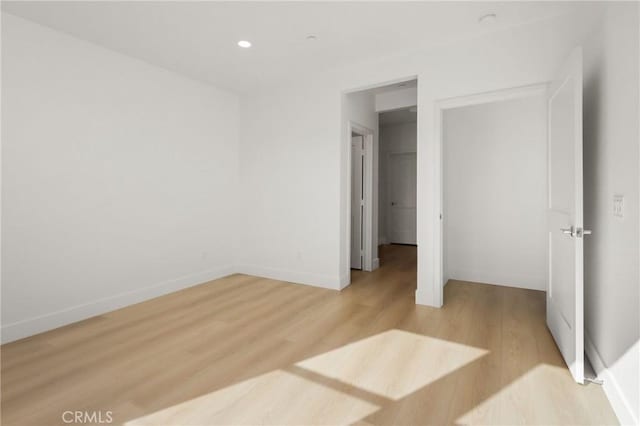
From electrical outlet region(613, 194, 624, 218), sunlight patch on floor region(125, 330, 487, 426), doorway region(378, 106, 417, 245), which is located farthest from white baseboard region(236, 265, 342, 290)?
doorway region(378, 106, 417, 245)

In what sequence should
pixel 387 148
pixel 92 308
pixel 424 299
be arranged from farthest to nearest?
pixel 387 148 → pixel 424 299 → pixel 92 308

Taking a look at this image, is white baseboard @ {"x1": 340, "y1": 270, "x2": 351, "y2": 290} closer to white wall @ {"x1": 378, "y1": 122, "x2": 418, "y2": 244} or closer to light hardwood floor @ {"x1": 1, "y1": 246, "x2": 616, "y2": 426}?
light hardwood floor @ {"x1": 1, "y1": 246, "x2": 616, "y2": 426}

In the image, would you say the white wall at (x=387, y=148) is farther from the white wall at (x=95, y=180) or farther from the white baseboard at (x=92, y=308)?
the white baseboard at (x=92, y=308)

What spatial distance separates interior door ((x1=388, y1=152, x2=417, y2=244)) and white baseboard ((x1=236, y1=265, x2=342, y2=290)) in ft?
12.6

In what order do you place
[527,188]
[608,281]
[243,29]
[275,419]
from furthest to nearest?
1. [527,188]
2. [243,29]
3. [608,281]
4. [275,419]

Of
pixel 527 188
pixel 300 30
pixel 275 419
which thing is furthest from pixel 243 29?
pixel 527 188

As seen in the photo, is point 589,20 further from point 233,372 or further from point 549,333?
point 233,372

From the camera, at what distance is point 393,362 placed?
2.20 metres

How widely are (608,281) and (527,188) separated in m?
2.41

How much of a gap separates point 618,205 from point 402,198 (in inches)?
234

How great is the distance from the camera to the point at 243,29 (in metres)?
2.97

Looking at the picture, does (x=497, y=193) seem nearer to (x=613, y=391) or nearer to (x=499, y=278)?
(x=499, y=278)

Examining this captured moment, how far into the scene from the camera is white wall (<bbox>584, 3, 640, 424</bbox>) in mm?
1570

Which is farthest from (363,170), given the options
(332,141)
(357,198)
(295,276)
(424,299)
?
(424,299)
